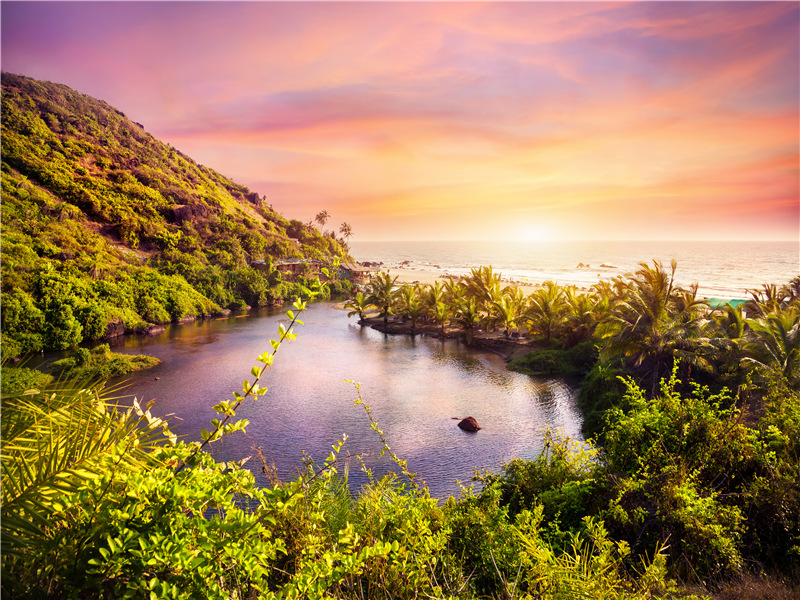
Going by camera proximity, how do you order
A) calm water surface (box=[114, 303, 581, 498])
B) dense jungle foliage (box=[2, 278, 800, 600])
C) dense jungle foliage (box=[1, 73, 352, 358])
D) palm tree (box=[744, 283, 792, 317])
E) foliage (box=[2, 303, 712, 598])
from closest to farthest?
1. foliage (box=[2, 303, 712, 598])
2. dense jungle foliage (box=[2, 278, 800, 600])
3. calm water surface (box=[114, 303, 581, 498])
4. palm tree (box=[744, 283, 792, 317])
5. dense jungle foliage (box=[1, 73, 352, 358])

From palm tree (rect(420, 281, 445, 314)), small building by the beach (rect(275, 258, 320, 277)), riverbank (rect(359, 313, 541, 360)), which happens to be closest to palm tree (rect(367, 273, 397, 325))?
riverbank (rect(359, 313, 541, 360))

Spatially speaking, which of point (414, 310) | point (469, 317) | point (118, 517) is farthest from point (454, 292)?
point (118, 517)

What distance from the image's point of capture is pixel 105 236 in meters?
64.9

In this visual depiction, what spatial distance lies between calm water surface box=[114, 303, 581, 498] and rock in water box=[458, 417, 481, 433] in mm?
321

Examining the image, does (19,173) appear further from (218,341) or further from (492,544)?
(492,544)

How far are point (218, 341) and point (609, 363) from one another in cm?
3393

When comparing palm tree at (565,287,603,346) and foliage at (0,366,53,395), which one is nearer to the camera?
foliage at (0,366,53,395)

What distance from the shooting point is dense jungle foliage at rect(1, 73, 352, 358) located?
121ft

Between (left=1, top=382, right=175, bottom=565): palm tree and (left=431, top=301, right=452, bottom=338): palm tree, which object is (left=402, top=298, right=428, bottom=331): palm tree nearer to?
(left=431, top=301, right=452, bottom=338): palm tree

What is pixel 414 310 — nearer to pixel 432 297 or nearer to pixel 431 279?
pixel 432 297

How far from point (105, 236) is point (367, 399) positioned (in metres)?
61.3

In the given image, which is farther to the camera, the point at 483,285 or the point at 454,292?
the point at 454,292

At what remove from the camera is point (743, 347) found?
1809 cm

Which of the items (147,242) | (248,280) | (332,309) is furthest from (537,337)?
(147,242)
